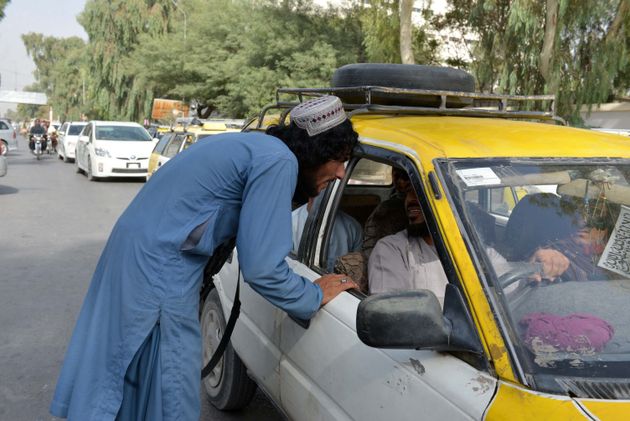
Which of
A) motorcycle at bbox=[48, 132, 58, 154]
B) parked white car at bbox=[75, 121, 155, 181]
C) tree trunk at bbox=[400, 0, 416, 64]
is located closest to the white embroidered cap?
tree trunk at bbox=[400, 0, 416, 64]

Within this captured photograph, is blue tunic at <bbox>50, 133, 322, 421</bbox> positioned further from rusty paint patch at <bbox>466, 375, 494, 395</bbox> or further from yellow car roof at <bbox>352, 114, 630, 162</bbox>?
rusty paint patch at <bbox>466, 375, 494, 395</bbox>

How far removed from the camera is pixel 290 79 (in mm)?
24531

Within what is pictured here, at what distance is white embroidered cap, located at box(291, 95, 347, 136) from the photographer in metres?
2.27

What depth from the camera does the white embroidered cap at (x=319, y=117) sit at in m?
2.27

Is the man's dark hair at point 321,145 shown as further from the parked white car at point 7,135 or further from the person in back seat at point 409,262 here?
the parked white car at point 7,135

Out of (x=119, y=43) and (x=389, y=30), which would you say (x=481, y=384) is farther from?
(x=119, y=43)

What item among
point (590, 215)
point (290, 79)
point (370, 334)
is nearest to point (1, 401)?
point (370, 334)

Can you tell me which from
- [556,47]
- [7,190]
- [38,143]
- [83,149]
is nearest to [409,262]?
[556,47]

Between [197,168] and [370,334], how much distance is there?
84cm

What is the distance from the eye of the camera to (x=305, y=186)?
7.82ft

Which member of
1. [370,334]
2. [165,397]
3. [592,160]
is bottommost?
[165,397]

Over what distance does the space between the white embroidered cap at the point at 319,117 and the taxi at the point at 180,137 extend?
9.21 meters

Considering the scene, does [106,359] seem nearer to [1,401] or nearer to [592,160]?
[592,160]

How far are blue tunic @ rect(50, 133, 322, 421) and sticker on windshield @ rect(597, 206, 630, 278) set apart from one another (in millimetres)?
1035
